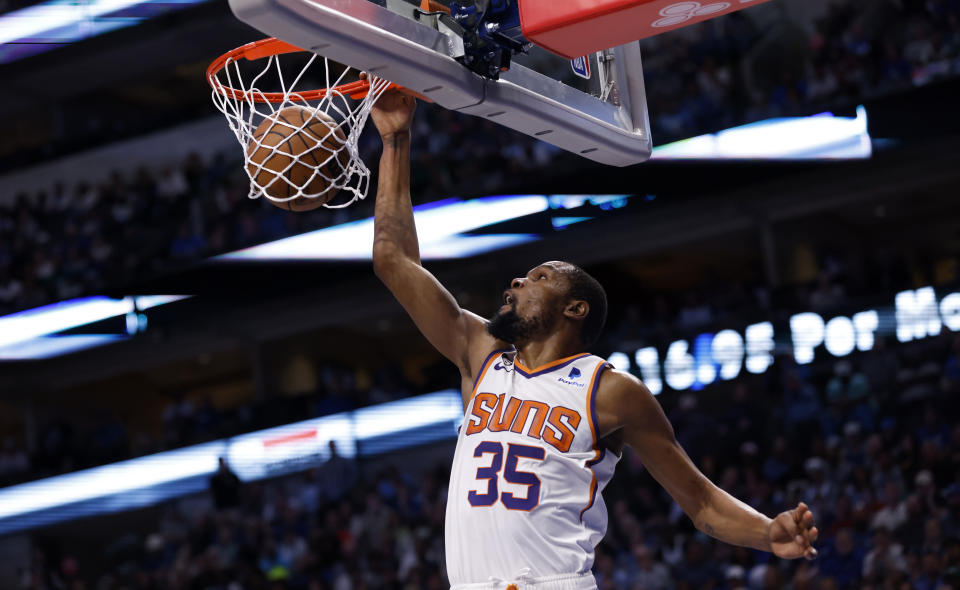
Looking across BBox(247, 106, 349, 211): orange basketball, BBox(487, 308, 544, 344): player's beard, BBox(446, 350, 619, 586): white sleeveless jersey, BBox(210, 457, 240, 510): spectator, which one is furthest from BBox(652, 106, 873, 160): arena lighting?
BBox(446, 350, 619, 586): white sleeveless jersey

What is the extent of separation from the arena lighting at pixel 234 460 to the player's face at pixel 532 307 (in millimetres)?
10935

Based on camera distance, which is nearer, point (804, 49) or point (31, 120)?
point (804, 49)

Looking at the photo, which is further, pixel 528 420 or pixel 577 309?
pixel 577 309

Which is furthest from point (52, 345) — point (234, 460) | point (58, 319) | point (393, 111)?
point (393, 111)

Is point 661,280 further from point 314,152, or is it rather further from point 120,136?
point 314,152

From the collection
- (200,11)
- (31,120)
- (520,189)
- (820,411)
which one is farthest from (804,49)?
(31,120)

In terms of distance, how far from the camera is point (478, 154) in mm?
15211

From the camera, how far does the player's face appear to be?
3801 mm

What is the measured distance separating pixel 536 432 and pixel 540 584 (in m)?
0.46

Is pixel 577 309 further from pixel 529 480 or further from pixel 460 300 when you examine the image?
pixel 460 300

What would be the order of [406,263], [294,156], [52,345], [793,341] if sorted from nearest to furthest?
[406,263]
[294,156]
[793,341]
[52,345]

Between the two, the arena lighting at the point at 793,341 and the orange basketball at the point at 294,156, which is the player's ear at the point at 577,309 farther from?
the arena lighting at the point at 793,341

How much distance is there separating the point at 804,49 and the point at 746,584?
7031 millimetres

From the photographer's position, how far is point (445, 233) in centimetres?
1513
